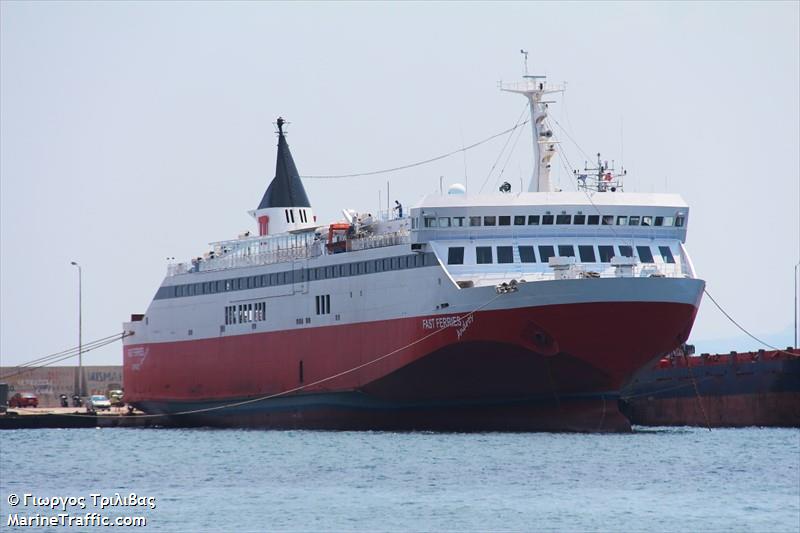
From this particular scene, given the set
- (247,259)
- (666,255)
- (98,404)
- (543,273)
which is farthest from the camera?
(98,404)

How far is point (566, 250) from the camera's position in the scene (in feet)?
211

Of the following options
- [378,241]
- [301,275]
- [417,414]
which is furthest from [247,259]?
[417,414]

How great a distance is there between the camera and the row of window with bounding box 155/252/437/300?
65.9 meters

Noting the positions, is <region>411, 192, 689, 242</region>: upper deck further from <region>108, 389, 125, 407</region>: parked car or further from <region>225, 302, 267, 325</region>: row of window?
<region>108, 389, 125, 407</region>: parked car

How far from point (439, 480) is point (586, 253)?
1739 centimetres

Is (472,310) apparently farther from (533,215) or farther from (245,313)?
(245,313)

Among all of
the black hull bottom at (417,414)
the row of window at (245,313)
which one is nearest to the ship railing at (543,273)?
the black hull bottom at (417,414)

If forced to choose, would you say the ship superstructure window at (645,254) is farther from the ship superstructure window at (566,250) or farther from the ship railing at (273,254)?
the ship railing at (273,254)

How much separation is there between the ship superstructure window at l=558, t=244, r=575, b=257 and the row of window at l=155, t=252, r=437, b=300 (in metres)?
4.37

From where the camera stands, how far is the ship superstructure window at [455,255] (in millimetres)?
64438

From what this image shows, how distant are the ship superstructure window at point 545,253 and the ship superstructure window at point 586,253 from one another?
38.4 inches

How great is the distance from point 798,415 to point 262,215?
26.6 m

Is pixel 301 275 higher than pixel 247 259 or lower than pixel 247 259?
lower

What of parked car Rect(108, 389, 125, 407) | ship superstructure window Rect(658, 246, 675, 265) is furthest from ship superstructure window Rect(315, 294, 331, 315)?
parked car Rect(108, 389, 125, 407)
